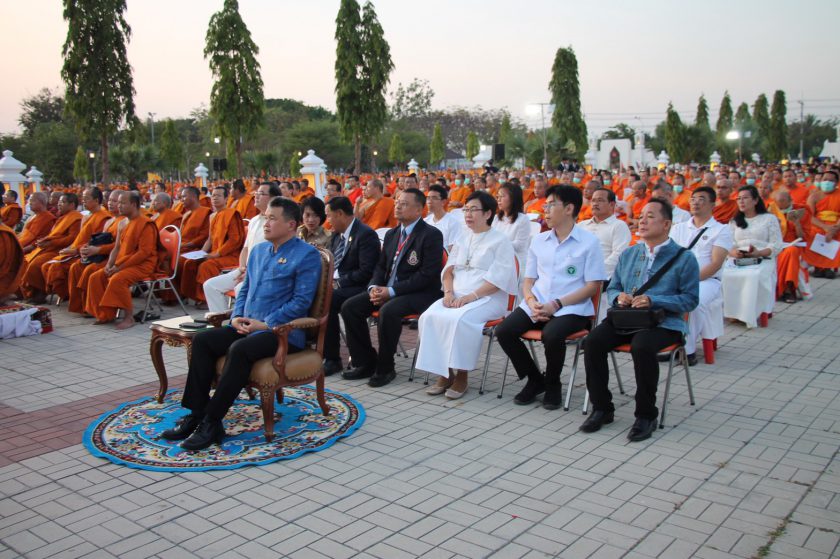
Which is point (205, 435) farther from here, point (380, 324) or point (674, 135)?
point (674, 135)

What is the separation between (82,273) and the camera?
948 cm

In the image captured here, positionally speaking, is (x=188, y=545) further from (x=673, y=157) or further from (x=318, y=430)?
(x=673, y=157)

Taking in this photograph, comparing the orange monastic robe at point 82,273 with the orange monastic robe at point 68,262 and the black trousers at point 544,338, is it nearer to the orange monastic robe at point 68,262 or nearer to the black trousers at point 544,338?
the orange monastic robe at point 68,262

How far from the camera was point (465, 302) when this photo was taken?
19.6 ft

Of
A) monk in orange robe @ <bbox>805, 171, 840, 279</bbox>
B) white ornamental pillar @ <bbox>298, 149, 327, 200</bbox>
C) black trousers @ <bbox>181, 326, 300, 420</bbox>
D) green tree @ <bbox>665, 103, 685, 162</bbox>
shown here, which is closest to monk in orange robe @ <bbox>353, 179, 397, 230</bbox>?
black trousers @ <bbox>181, 326, 300, 420</bbox>

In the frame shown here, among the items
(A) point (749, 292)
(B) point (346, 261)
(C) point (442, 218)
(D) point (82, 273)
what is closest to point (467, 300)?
(B) point (346, 261)

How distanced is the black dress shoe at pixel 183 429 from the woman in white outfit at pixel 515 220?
377 cm

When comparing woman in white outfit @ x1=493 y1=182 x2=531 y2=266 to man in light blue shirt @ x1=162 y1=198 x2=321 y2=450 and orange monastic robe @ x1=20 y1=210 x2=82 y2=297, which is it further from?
orange monastic robe @ x1=20 y1=210 x2=82 y2=297

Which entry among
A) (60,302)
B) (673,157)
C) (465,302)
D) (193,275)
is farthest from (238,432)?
(673,157)

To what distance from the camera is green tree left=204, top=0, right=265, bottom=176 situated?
26.9 meters

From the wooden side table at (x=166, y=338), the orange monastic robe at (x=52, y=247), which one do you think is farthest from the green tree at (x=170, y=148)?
the wooden side table at (x=166, y=338)

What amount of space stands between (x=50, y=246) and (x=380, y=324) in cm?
669

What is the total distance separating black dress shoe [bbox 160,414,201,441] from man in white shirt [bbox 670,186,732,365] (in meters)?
4.39

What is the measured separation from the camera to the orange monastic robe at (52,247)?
10.6m
